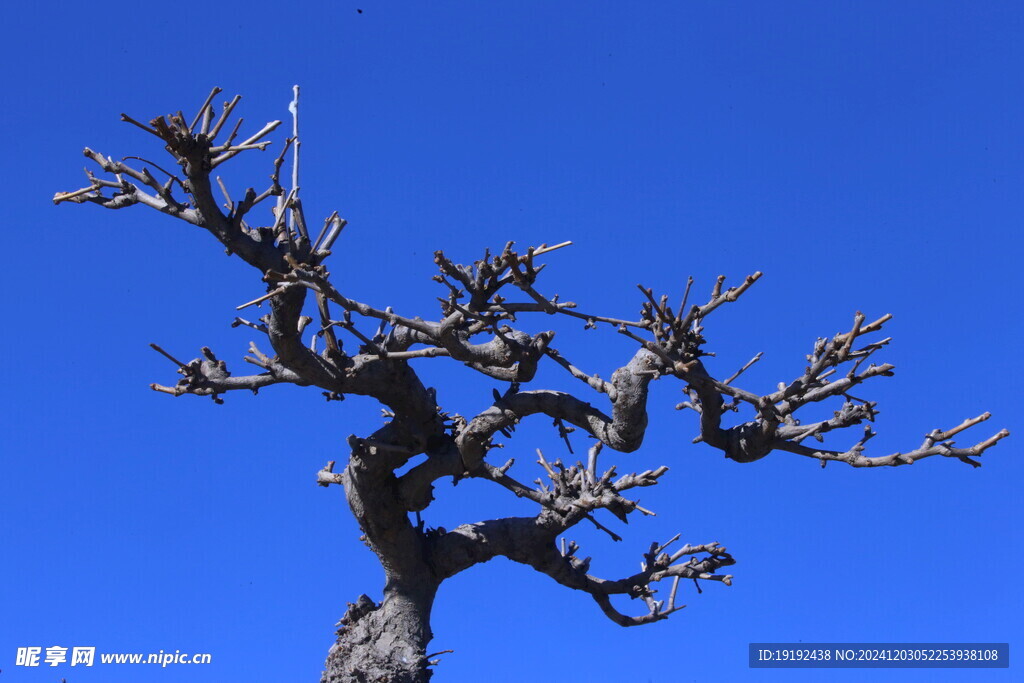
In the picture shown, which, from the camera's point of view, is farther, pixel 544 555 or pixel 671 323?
pixel 544 555

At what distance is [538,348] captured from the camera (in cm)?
611

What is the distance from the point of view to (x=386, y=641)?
6.82m

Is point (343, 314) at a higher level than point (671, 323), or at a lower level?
higher

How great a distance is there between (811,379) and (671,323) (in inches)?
31.0

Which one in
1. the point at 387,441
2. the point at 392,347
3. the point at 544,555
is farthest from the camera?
the point at 544,555

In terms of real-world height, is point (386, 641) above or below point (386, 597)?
below

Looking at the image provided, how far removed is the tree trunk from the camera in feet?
21.7

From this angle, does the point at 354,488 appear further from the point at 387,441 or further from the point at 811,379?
the point at 811,379

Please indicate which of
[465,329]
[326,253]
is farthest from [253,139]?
[465,329]

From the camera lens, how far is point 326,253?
5.85 meters

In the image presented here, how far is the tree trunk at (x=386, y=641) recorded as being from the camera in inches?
261

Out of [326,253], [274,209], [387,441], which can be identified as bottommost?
[387,441]

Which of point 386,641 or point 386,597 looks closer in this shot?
point 386,641

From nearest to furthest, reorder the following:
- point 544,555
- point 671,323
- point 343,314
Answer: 1. point 671,323
2. point 343,314
3. point 544,555
